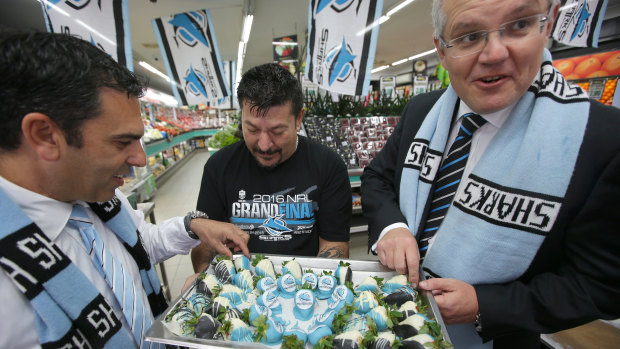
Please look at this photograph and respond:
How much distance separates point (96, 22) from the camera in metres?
2.65

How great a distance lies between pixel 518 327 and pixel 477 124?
753 millimetres

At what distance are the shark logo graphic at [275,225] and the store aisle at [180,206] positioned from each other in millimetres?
2025

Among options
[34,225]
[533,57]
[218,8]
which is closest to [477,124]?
[533,57]

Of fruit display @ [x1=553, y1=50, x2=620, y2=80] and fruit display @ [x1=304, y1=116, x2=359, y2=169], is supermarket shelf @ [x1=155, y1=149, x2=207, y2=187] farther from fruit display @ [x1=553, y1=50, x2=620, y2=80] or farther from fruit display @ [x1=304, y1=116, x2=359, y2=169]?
fruit display @ [x1=553, y1=50, x2=620, y2=80]

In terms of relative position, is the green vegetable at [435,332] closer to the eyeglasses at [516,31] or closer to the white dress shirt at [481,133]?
the white dress shirt at [481,133]

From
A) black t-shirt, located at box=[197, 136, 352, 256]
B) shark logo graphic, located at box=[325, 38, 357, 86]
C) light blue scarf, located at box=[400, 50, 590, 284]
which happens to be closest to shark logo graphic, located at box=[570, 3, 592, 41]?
shark logo graphic, located at box=[325, 38, 357, 86]

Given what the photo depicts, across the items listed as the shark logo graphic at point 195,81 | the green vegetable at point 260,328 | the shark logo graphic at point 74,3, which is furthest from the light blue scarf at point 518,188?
the shark logo graphic at point 195,81

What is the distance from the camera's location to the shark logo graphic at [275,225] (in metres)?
1.67

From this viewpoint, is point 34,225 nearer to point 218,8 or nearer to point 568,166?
point 568,166

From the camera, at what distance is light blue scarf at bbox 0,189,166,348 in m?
0.72

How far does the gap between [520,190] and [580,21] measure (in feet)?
18.3

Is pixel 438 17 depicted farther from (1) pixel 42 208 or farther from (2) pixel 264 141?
(1) pixel 42 208

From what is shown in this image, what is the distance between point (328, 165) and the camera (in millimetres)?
1768

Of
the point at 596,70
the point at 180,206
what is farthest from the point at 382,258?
the point at 596,70
